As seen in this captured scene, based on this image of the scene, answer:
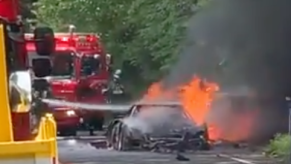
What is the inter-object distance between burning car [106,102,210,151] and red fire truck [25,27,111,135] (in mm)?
5090

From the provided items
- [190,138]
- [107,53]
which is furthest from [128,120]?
[107,53]

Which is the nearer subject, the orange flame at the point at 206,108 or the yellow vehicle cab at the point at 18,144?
the yellow vehicle cab at the point at 18,144

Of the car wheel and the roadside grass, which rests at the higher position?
the car wheel

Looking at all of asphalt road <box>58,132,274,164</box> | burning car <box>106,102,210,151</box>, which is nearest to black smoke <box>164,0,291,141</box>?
asphalt road <box>58,132,274,164</box>

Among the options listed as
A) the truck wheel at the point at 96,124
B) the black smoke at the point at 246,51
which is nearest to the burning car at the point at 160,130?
the black smoke at the point at 246,51

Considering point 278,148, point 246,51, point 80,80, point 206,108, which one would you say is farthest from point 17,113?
point 80,80

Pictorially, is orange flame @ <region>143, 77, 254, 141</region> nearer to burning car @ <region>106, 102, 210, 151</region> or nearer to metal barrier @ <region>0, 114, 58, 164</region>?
burning car @ <region>106, 102, 210, 151</region>

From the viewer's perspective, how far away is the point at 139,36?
2894cm

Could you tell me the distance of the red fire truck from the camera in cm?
2783

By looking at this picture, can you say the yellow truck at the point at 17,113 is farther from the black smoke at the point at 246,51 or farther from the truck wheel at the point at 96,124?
the truck wheel at the point at 96,124

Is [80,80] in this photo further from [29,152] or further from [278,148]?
[29,152]

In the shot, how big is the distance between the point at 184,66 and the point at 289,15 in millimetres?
3156

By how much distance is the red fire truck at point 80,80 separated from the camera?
2783cm

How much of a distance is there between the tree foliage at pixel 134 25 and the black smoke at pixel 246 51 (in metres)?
0.47
